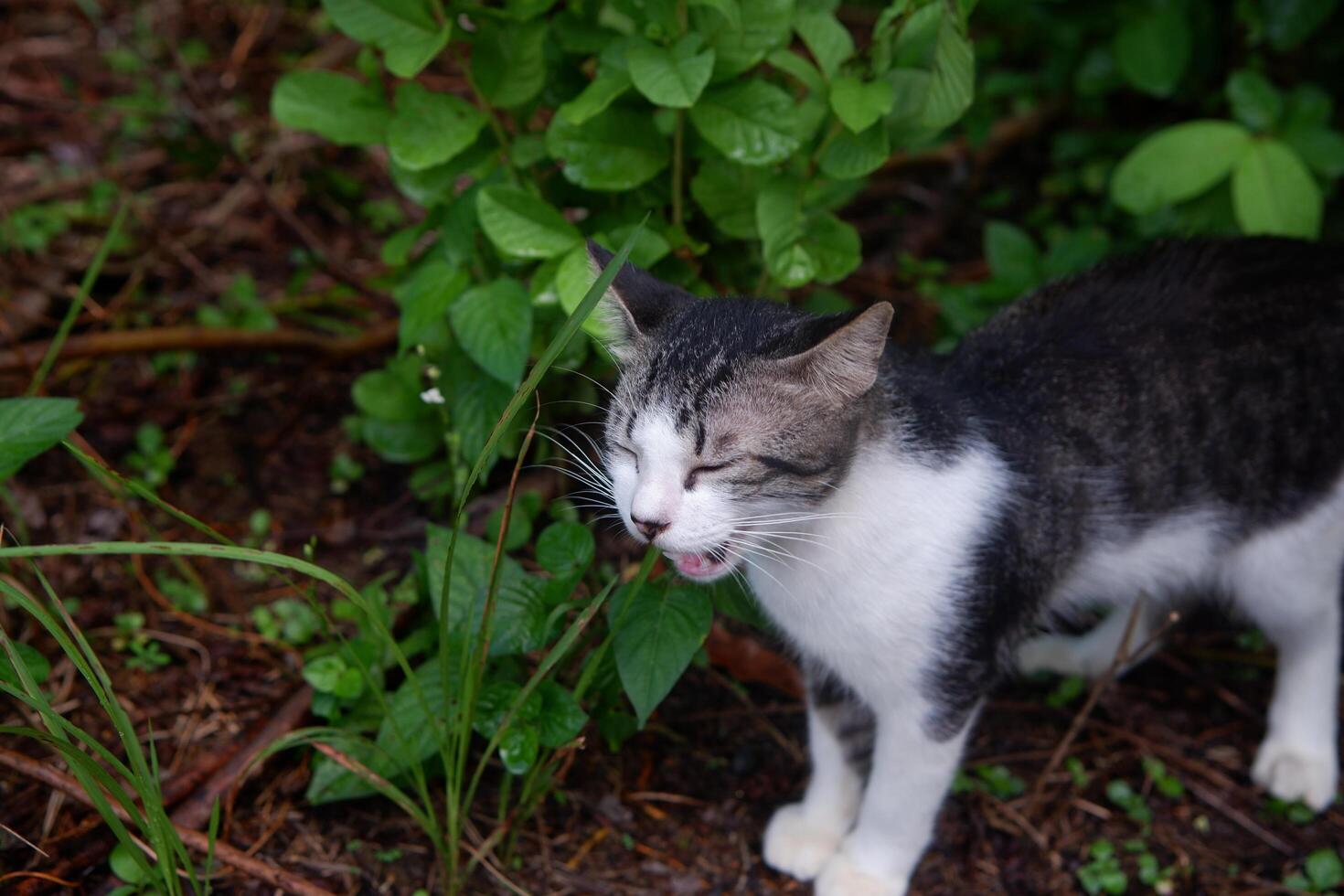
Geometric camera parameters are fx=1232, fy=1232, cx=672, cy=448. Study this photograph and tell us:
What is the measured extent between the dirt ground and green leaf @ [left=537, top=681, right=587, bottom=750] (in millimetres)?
324

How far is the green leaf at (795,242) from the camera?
2219mm

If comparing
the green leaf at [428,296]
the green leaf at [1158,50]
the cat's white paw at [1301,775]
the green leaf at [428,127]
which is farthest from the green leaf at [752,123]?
the cat's white paw at [1301,775]

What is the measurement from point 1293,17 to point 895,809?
7.24ft

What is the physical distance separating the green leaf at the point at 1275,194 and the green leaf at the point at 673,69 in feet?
4.56

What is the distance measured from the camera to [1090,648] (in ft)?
9.07

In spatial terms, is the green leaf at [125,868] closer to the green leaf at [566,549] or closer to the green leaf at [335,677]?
the green leaf at [335,677]

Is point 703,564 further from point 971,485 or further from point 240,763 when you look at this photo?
point 240,763

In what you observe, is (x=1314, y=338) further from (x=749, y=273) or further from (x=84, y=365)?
(x=84, y=365)

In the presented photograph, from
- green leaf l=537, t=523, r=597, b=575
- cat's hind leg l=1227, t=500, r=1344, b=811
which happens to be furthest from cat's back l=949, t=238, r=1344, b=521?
green leaf l=537, t=523, r=597, b=575

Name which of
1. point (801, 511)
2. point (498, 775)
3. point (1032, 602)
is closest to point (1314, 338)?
point (1032, 602)

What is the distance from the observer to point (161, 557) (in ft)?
8.95

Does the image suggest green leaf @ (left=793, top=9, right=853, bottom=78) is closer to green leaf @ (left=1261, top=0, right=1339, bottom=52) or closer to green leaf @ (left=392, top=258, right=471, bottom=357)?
green leaf @ (left=392, top=258, right=471, bottom=357)

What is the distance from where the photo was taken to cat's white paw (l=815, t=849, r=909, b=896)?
7.27ft

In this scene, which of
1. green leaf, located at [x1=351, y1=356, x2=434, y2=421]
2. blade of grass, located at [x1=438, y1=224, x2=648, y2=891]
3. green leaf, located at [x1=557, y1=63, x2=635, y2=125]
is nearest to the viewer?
blade of grass, located at [x1=438, y1=224, x2=648, y2=891]
